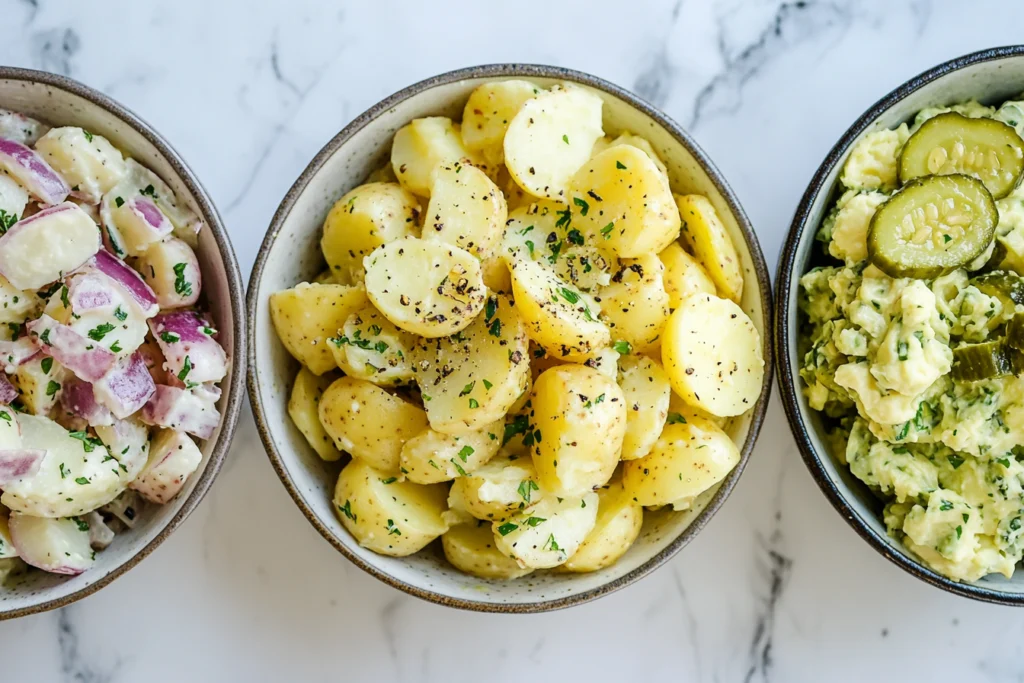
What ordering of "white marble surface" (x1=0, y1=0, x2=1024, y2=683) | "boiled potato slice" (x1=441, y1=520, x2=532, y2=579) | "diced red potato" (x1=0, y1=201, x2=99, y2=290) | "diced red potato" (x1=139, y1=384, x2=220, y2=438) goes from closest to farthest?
"diced red potato" (x1=0, y1=201, x2=99, y2=290)
"diced red potato" (x1=139, y1=384, x2=220, y2=438)
"boiled potato slice" (x1=441, y1=520, x2=532, y2=579)
"white marble surface" (x1=0, y1=0, x2=1024, y2=683)

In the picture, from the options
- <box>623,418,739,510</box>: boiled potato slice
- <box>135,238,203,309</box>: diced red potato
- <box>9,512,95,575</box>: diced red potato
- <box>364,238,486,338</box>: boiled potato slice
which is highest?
<box>364,238,486,338</box>: boiled potato slice

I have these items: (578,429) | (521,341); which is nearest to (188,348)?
(521,341)

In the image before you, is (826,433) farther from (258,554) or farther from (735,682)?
(258,554)

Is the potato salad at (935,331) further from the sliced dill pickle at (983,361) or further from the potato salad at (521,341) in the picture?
the potato salad at (521,341)

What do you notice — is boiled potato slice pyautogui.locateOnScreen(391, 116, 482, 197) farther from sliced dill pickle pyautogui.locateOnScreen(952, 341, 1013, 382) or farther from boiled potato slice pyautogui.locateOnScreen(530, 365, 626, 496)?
sliced dill pickle pyautogui.locateOnScreen(952, 341, 1013, 382)

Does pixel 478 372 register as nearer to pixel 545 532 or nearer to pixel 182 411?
pixel 545 532

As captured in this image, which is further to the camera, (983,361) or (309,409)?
(309,409)

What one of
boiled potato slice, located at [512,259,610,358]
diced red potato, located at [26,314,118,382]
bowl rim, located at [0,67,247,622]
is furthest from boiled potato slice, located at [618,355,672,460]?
diced red potato, located at [26,314,118,382]

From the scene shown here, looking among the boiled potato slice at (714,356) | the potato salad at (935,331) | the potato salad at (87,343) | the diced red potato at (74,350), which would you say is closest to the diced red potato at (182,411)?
the potato salad at (87,343)
